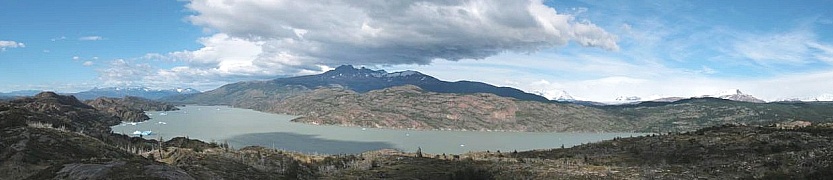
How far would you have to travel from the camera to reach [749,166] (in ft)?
99.1

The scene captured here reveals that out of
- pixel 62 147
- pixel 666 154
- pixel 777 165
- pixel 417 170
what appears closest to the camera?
pixel 62 147

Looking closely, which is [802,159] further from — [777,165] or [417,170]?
[417,170]

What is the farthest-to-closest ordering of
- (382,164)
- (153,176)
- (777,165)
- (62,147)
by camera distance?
(382,164)
(777,165)
(62,147)
(153,176)

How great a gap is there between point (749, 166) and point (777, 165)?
1.85 m

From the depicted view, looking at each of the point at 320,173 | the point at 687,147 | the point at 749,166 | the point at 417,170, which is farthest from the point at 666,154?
the point at 320,173

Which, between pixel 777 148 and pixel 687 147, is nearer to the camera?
pixel 777 148

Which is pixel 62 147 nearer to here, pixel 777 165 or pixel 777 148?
pixel 777 165

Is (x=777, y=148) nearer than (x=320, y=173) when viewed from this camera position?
No

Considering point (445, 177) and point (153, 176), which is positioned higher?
point (153, 176)

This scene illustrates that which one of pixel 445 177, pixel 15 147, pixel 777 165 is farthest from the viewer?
pixel 445 177

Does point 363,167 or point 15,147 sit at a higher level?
point 15,147

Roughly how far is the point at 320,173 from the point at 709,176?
2656cm

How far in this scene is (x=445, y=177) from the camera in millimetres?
36219

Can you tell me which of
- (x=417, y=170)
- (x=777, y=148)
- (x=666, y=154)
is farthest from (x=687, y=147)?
(x=417, y=170)
